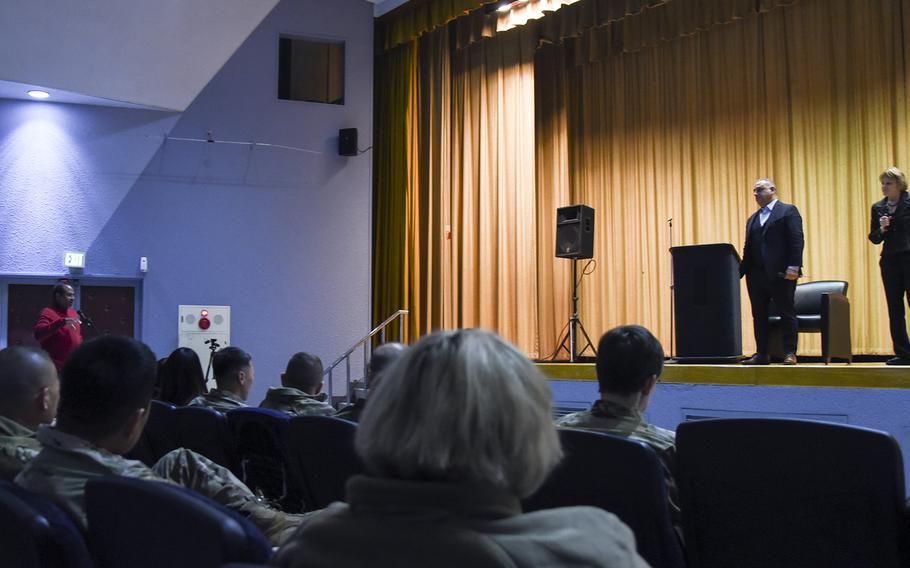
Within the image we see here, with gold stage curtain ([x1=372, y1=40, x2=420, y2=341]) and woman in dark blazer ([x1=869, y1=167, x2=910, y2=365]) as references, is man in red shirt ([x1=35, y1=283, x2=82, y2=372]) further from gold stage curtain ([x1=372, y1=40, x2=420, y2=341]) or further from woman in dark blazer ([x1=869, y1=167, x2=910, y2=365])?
woman in dark blazer ([x1=869, y1=167, x2=910, y2=365])

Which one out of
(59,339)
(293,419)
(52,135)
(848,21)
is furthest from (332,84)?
(293,419)

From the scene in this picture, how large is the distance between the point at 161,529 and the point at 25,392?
1425 mm

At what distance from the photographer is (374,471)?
110cm

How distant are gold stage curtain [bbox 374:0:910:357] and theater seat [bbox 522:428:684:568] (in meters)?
6.32

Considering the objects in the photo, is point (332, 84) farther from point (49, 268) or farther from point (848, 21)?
point (848, 21)

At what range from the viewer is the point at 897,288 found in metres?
5.86

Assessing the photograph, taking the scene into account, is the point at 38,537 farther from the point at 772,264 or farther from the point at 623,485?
the point at 772,264

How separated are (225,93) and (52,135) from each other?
1.77 meters

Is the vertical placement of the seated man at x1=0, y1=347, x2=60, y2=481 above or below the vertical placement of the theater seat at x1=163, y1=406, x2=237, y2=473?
above

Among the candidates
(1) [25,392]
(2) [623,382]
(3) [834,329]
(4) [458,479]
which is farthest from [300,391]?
(3) [834,329]

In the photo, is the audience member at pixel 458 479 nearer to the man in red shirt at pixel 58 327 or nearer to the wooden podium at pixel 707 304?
the wooden podium at pixel 707 304

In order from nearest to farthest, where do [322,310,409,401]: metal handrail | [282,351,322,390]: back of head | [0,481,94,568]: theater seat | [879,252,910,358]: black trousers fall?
[0,481,94,568]: theater seat
[282,351,322,390]: back of head
[879,252,910,358]: black trousers
[322,310,409,401]: metal handrail

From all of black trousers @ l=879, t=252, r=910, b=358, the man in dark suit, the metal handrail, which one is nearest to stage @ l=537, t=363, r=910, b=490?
the man in dark suit

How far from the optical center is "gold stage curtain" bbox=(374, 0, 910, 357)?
7.77m
